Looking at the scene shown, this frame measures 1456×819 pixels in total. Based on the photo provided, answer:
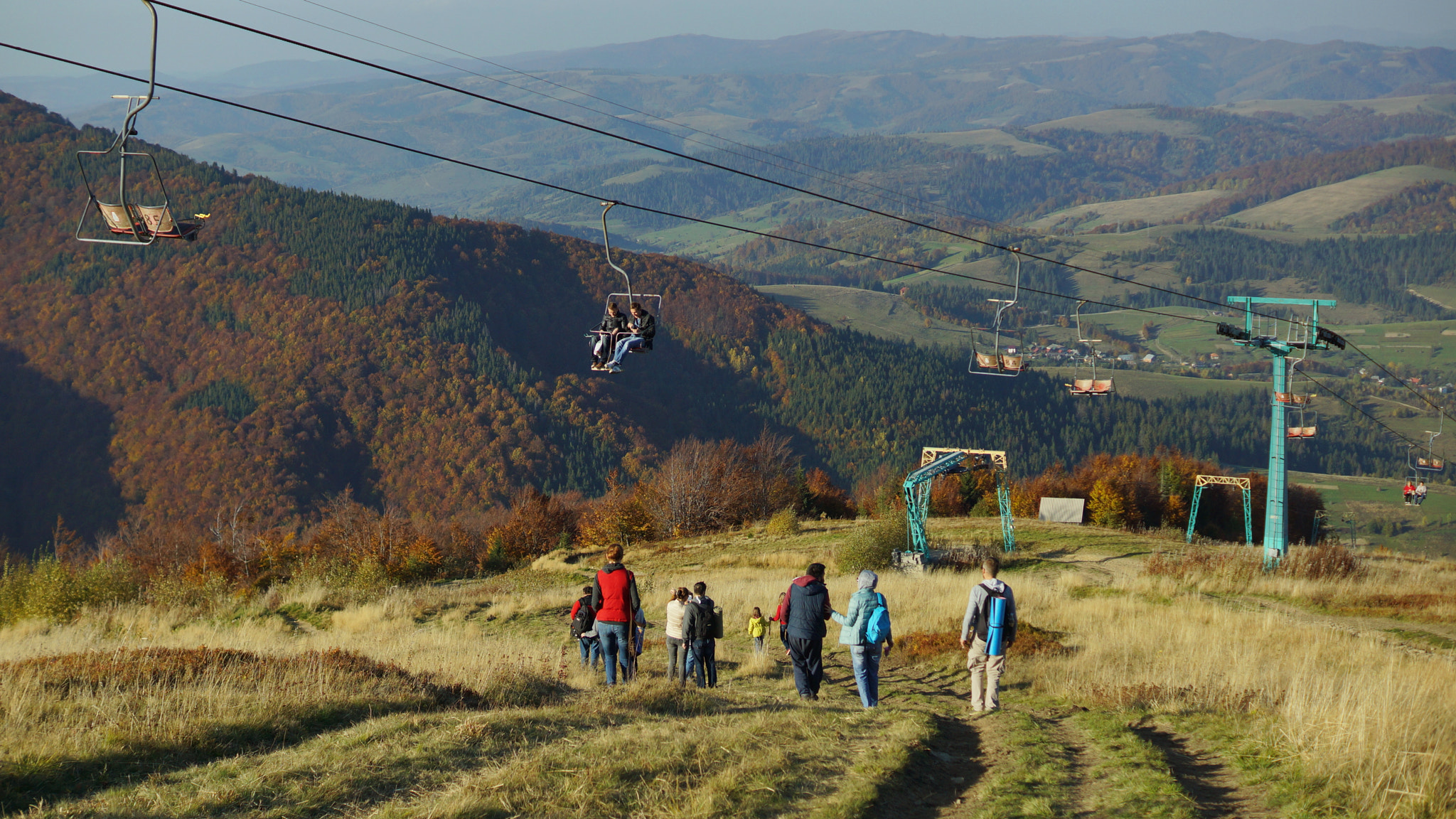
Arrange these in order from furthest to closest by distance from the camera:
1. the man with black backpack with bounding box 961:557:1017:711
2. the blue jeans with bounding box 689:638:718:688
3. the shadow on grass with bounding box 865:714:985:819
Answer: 1. the blue jeans with bounding box 689:638:718:688
2. the man with black backpack with bounding box 961:557:1017:711
3. the shadow on grass with bounding box 865:714:985:819

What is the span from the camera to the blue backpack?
12.5 meters

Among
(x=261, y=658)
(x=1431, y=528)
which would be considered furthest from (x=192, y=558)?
(x=1431, y=528)

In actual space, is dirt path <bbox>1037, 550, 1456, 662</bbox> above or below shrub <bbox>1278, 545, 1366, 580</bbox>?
above

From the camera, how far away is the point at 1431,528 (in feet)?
476

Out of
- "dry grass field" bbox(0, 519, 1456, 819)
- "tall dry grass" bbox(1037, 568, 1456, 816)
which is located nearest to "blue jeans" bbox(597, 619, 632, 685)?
"dry grass field" bbox(0, 519, 1456, 819)

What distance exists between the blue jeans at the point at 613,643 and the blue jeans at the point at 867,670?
2.98 meters

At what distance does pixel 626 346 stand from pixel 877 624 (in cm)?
711

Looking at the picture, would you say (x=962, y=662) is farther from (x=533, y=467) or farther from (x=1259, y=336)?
(x=533, y=467)

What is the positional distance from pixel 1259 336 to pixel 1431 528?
143 meters

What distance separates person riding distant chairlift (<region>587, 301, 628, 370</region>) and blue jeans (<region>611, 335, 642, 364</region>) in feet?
0.41

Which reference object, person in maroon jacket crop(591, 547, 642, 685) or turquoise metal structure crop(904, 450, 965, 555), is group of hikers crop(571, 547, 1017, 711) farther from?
turquoise metal structure crop(904, 450, 965, 555)

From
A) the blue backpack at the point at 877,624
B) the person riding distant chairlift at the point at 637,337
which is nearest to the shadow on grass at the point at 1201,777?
the blue backpack at the point at 877,624

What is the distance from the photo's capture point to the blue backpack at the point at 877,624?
1251 centimetres

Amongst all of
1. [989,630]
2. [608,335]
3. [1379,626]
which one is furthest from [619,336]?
[1379,626]
